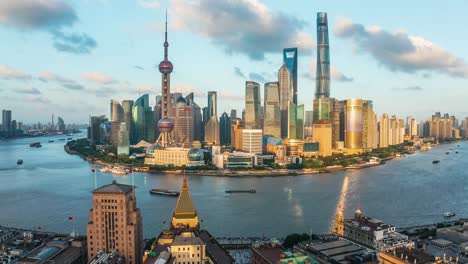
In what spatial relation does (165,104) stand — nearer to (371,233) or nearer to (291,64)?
(291,64)

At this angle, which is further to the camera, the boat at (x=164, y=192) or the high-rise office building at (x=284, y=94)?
the high-rise office building at (x=284, y=94)

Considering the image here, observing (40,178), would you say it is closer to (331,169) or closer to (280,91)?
(331,169)

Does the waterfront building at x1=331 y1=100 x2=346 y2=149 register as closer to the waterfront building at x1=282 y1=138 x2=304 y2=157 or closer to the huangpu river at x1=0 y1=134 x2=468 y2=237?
the waterfront building at x1=282 y1=138 x2=304 y2=157

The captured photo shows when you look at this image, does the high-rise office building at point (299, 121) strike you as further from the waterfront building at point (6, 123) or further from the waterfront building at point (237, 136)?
the waterfront building at point (6, 123)

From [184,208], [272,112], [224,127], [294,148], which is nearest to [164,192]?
[184,208]

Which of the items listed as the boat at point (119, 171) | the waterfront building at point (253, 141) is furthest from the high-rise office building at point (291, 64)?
the boat at point (119, 171)
